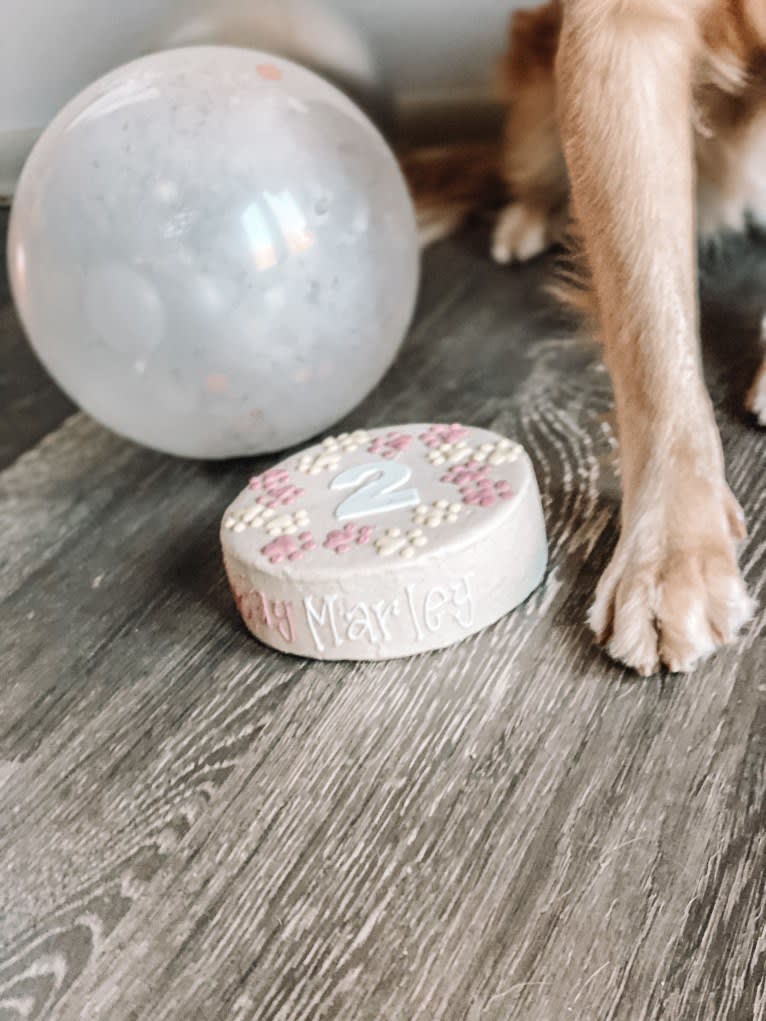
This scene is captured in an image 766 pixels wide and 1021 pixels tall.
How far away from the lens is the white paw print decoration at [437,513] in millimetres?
958

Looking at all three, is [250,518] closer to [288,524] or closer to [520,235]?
[288,524]

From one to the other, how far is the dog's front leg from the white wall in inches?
35.6

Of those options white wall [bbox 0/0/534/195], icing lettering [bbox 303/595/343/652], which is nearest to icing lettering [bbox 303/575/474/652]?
icing lettering [bbox 303/595/343/652]

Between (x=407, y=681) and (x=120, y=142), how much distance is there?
25.7 inches

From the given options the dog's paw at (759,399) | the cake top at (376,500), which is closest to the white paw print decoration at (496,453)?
the cake top at (376,500)

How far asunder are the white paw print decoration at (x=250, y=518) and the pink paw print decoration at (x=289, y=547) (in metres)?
0.04

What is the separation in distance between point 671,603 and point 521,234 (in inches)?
48.0

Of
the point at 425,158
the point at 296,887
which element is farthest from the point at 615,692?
the point at 425,158

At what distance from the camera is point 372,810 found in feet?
2.72

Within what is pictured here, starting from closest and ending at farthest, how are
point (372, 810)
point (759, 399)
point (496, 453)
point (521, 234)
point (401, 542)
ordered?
point (372, 810) → point (401, 542) → point (496, 453) → point (759, 399) → point (521, 234)

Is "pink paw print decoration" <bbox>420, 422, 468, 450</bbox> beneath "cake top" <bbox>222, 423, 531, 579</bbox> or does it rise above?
beneath

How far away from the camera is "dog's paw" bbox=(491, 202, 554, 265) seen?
76.2 inches

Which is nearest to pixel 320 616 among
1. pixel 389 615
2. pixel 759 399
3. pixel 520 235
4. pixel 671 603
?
pixel 389 615

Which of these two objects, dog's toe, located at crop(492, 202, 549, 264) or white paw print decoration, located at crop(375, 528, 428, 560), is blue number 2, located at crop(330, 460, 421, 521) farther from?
dog's toe, located at crop(492, 202, 549, 264)
